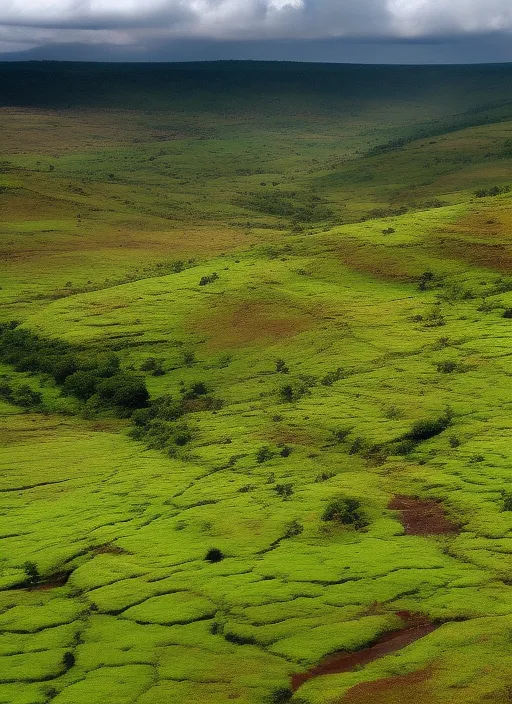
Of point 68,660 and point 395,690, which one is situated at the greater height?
point 395,690

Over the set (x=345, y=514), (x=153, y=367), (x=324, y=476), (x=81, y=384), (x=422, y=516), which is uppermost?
(x=345, y=514)

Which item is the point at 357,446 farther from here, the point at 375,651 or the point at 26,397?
the point at 26,397

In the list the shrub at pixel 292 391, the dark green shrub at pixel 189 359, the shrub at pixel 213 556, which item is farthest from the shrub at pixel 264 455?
the dark green shrub at pixel 189 359

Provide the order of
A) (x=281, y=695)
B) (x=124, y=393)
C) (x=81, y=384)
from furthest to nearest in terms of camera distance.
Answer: (x=81, y=384)
(x=124, y=393)
(x=281, y=695)

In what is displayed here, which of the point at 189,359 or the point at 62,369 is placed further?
the point at 189,359

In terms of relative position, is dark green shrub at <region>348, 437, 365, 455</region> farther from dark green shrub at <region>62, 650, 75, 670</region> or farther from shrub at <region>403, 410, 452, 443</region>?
dark green shrub at <region>62, 650, 75, 670</region>

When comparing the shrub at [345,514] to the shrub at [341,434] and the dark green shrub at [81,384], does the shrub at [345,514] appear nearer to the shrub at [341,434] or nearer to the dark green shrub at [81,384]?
the shrub at [341,434]

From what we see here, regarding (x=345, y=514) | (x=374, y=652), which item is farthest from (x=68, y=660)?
(x=345, y=514)
